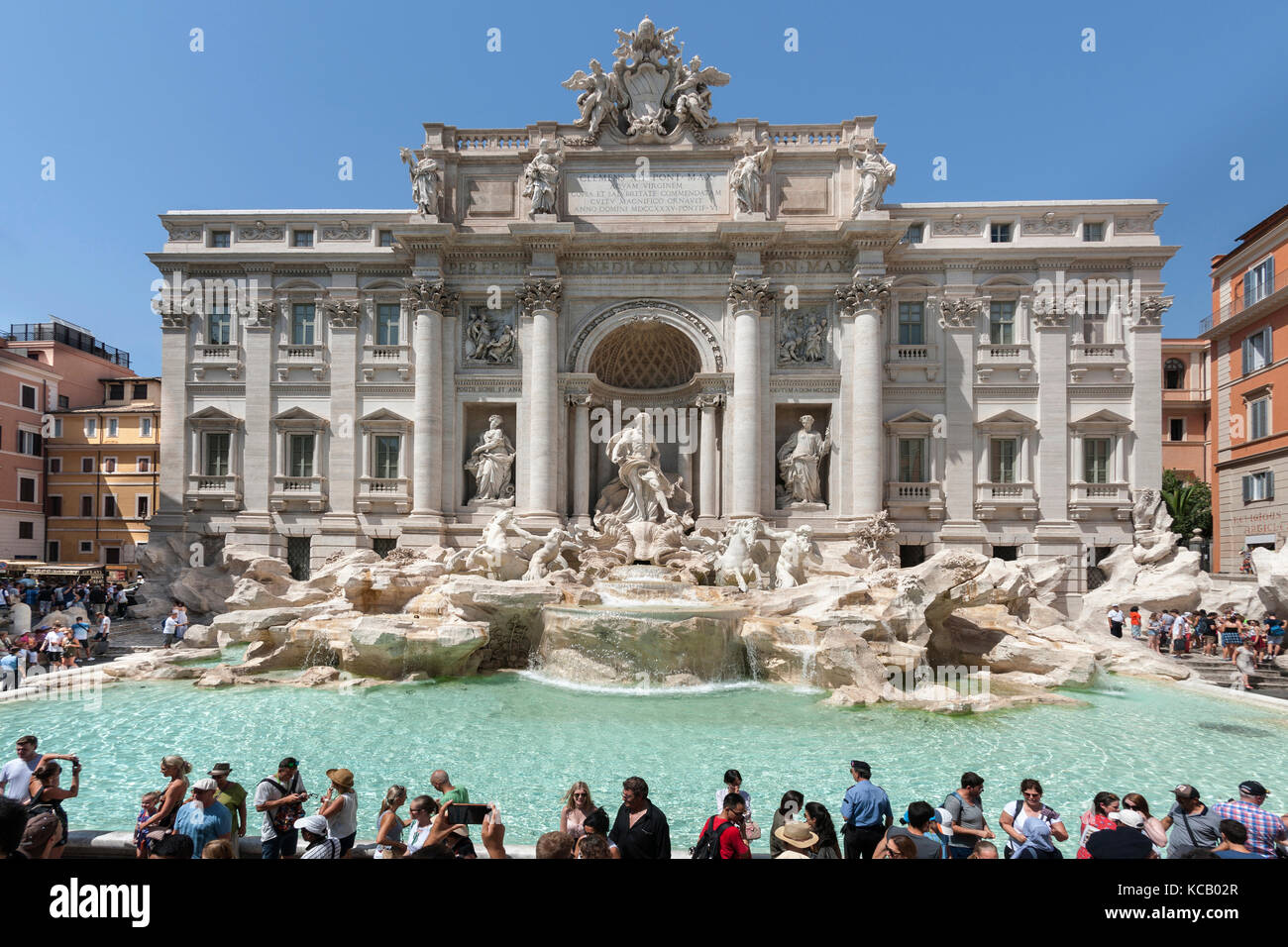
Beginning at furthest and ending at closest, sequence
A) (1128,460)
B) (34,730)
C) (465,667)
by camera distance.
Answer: (1128,460)
(465,667)
(34,730)

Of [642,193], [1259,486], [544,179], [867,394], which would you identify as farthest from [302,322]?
[1259,486]

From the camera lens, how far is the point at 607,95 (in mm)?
22578

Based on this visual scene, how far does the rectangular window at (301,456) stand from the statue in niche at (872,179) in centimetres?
2131

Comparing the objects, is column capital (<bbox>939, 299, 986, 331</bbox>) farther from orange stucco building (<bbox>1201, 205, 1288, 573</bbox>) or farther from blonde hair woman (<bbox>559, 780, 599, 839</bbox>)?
blonde hair woman (<bbox>559, 780, 599, 839</bbox>)

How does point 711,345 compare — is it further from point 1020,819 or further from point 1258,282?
point 1258,282

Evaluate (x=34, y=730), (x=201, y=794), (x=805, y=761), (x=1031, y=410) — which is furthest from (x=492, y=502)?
(x=1031, y=410)

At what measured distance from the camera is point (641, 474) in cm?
2091

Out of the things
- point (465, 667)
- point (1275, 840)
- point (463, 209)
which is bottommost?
point (465, 667)

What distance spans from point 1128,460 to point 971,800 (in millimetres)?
22330

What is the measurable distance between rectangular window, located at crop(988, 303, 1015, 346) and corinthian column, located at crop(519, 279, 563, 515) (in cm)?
1551

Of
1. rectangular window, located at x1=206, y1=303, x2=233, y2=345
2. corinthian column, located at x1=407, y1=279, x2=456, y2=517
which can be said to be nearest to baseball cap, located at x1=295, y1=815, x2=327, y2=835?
corinthian column, located at x1=407, y1=279, x2=456, y2=517

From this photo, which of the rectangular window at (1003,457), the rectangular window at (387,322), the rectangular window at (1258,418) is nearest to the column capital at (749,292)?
the rectangular window at (1003,457)

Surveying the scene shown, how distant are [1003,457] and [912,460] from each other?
10.6 ft
